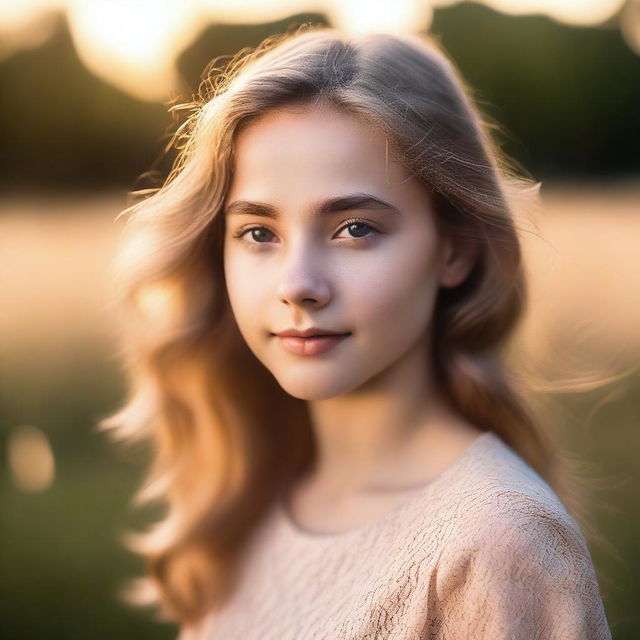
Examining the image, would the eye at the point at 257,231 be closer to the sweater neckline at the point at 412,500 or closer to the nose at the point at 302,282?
the nose at the point at 302,282

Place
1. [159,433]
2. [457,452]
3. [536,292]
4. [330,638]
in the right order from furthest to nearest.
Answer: [159,433]
[536,292]
[457,452]
[330,638]

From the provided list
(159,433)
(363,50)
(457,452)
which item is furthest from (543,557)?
(159,433)

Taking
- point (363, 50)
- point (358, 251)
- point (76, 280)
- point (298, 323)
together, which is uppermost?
point (363, 50)

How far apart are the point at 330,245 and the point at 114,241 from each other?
1693 millimetres

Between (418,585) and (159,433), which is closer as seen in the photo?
(418,585)

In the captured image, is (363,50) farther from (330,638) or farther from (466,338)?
(330,638)

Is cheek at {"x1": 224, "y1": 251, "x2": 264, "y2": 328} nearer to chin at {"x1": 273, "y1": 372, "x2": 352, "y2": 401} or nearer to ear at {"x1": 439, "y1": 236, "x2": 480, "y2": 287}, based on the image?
chin at {"x1": 273, "y1": 372, "x2": 352, "y2": 401}

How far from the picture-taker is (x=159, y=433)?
2377 millimetres

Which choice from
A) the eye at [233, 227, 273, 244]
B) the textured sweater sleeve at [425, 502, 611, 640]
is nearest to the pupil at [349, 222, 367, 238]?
the eye at [233, 227, 273, 244]

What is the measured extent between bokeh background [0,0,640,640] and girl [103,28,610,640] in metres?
0.25

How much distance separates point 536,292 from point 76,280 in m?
6.13

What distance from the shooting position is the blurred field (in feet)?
8.46

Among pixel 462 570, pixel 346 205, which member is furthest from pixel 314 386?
pixel 462 570

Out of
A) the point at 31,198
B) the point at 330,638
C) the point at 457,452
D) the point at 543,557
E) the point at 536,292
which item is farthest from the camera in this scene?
the point at 31,198
